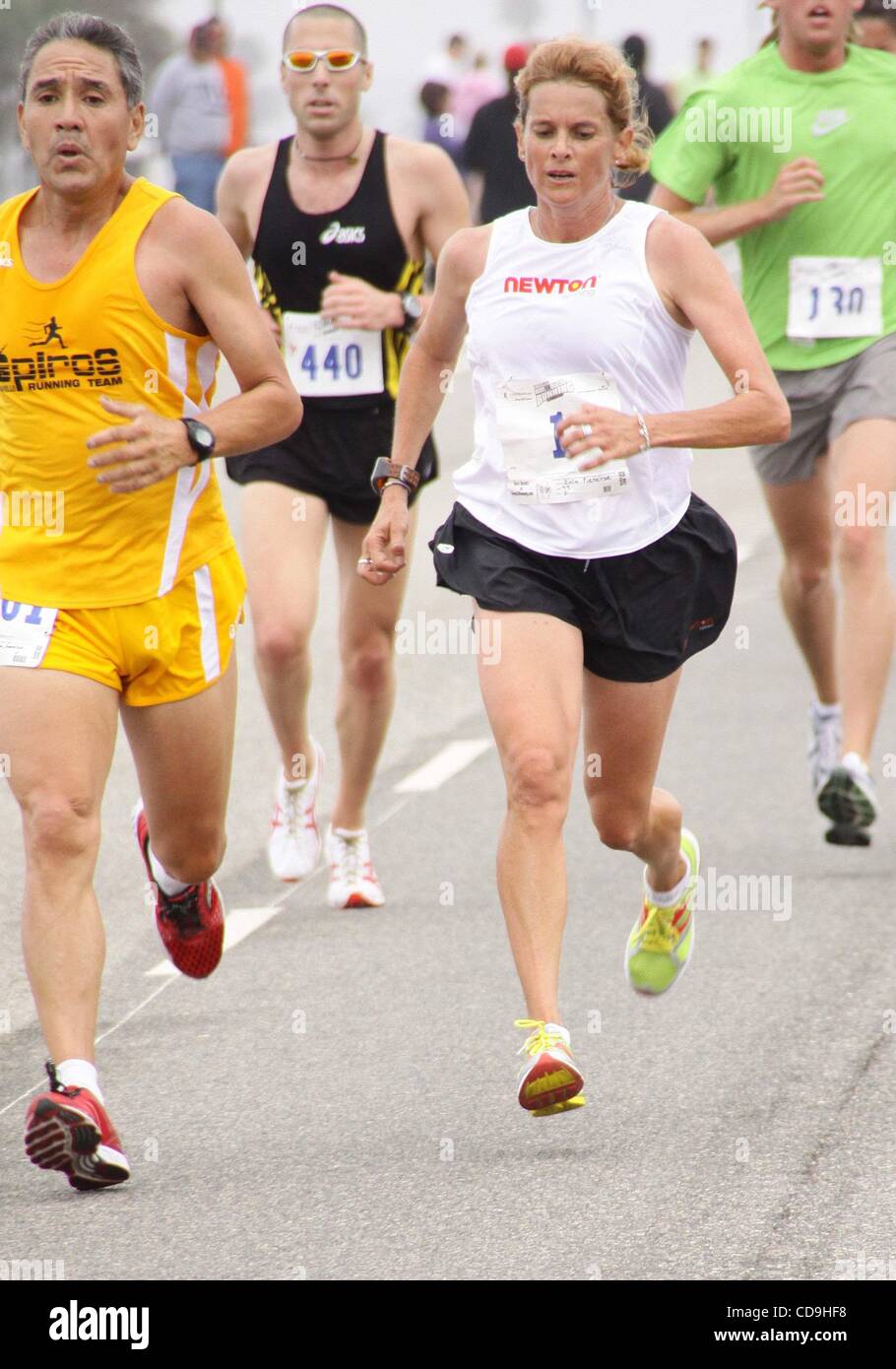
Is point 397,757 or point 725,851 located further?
point 397,757

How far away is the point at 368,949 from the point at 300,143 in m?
2.31

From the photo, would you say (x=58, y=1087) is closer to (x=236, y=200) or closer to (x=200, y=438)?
(x=200, y=438)

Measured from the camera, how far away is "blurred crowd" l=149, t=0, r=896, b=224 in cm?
1491

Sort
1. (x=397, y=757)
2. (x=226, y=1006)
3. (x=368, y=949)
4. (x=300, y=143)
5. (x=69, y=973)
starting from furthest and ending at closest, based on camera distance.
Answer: (x=397, y=757) < (x=300, y=143) < (x=368, y=949) < (x=226, y=1006) < (x=69, y=973)

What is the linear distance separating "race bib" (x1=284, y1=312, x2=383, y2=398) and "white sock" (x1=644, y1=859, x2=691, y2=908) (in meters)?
1.99

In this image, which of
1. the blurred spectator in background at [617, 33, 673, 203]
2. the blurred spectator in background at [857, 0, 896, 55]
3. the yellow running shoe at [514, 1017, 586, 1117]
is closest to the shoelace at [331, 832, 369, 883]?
the yellow running shoe at [514, 1017, 586, 1117]

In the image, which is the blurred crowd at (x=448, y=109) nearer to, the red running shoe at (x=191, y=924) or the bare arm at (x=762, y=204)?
the bare arm at (x=762, y=204)

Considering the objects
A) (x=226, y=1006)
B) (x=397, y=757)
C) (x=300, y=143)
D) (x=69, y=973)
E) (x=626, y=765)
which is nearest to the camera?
(x=69, y=973)

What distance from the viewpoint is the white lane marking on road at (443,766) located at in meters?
9.34

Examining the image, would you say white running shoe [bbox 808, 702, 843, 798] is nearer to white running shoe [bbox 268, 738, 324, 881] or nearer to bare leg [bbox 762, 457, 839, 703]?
bare leg [bbox 762, 457, 839, 703]
